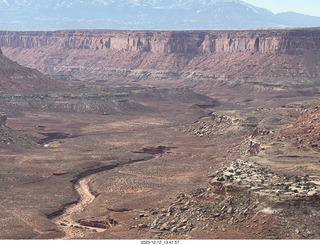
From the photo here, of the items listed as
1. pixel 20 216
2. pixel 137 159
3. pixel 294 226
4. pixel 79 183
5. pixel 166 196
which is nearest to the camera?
pixel 294 226

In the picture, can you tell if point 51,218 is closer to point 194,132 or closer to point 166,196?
point 166,196

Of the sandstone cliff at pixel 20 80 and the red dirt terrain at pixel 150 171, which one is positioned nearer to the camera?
the red dirt terrain at pixel 150 171

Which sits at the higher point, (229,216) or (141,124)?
(229,216)

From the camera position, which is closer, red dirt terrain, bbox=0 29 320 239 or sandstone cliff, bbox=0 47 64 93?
red dirt terrain, bbox=0 29 320 239

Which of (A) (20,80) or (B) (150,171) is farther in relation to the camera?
(A) (20,80)

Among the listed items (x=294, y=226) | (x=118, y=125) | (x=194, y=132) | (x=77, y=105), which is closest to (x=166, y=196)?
(x=294, y=226)

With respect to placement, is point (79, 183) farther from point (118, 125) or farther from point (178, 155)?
point (118, 125)

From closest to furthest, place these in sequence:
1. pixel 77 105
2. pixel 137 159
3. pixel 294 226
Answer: pixel 294 226 → pixel 137 159 → pixel 77 105

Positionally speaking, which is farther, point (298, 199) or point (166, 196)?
point (166, 196)

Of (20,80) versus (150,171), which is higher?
(20,80)

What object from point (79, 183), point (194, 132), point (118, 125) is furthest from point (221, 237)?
point (118, 125)
